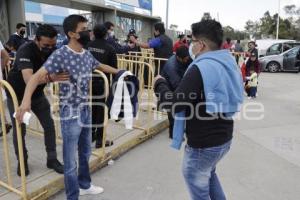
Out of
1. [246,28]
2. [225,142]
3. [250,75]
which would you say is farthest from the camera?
[246,28]

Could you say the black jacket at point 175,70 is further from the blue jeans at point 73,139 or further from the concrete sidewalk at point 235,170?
the blue jeans at point 73,139

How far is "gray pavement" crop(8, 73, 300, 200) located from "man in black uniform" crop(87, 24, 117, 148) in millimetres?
705

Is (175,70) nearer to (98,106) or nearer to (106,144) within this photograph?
(98,106)

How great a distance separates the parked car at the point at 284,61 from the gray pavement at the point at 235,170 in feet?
39.6

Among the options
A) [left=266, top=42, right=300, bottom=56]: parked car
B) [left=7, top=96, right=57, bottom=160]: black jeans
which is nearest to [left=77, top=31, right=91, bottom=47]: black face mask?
[left=7, top=96, right=57, bottom=160]: black jeans

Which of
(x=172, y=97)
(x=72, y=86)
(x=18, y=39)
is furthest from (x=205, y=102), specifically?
(x=18, y=39)

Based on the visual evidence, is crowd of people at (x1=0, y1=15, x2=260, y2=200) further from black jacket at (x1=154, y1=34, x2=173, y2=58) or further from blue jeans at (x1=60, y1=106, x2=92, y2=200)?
black jacket at (x1=154, y1=34, x2=173, y2=58)

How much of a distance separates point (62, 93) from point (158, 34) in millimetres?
4414

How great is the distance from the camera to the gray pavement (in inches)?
153

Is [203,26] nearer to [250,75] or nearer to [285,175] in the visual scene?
[285,175]

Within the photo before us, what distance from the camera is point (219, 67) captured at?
2.31 m

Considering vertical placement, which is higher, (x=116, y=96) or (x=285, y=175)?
(x=116, y=96)

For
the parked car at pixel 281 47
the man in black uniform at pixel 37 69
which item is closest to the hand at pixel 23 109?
the man in black uniform at pixel 37 69

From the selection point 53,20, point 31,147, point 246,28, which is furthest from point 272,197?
point 246,28
